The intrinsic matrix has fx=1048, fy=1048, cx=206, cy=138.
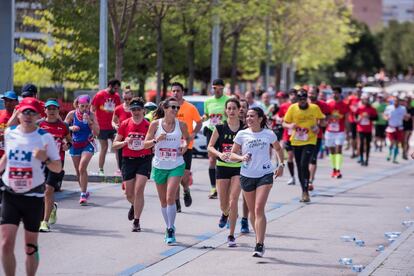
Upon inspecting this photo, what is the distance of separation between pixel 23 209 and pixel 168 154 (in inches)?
139

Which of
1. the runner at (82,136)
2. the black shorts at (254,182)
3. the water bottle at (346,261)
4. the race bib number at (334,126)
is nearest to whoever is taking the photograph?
the water bottle at (346,261)

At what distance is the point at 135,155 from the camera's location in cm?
1284

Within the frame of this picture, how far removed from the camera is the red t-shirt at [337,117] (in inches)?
885

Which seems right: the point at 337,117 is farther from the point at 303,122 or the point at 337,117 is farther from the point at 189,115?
the point at 189,115

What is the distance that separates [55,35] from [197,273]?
1210 inches

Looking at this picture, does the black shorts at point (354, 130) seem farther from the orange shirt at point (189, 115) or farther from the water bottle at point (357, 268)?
the water bottle at point (357, 268)

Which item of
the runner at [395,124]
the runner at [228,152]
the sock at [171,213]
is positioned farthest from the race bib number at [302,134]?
the runner at [395,124]

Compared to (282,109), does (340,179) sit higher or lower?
lower

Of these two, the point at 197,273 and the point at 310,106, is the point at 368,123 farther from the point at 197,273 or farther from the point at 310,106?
the point at 197,273

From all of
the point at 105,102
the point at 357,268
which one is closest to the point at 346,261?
the point at 357,268

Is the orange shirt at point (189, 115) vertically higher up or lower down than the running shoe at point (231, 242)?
higher up

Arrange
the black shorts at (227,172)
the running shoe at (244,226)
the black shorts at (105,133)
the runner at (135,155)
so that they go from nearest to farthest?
the black shorts at (227,172)
the runner at (135,155)
the running shoe at (244,226)
the black shorts at (105,133)

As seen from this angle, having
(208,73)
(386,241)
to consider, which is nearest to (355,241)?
(386,241)

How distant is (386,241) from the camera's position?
1268 centimetres
